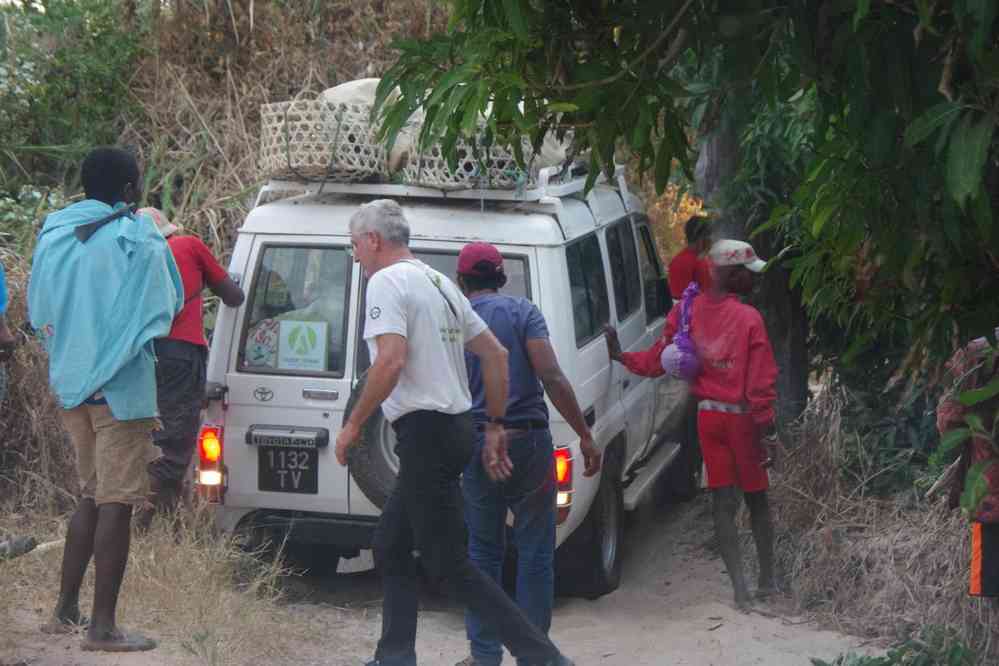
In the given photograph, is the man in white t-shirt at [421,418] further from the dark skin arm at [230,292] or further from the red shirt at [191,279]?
the red shirt at [191,279]

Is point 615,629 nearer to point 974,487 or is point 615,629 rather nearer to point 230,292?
point 230,292

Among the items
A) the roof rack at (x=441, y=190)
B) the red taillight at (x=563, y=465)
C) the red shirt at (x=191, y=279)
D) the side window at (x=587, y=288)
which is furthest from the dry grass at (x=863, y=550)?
the red shirt at (x=191, y=279)

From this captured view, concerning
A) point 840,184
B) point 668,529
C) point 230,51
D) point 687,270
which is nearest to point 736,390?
point 687,270

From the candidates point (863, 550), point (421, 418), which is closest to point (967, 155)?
point (421, 418)

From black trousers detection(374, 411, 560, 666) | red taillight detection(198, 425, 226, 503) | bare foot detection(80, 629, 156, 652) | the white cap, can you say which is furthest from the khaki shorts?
the white cap

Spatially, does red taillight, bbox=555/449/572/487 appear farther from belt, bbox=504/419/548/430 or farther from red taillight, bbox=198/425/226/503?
red taillight, bbox=198/425/226/503

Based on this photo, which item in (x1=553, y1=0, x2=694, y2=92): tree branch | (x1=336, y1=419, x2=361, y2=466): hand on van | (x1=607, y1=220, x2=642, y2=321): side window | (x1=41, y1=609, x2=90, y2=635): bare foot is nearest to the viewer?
(x1=553, y1=0, x2=694, y2=92): tree branch

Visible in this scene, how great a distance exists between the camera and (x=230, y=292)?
624 centimetres

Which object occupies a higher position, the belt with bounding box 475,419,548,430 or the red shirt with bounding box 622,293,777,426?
the red shirt with bounding box 622,293,777,426

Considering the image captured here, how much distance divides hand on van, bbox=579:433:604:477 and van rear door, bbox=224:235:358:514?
42.1 inches

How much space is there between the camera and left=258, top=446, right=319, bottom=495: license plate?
6.20 metres

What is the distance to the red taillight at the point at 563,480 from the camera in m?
6.07

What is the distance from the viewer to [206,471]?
627 centimetres

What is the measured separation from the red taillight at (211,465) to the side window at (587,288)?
169 centimetres
